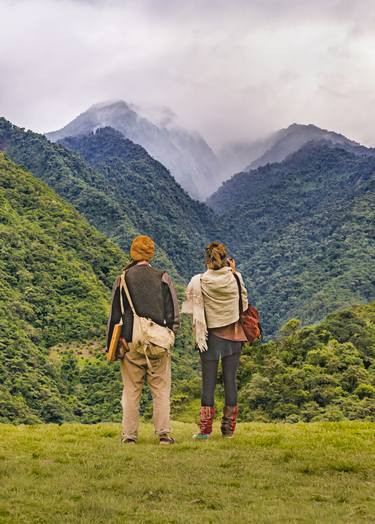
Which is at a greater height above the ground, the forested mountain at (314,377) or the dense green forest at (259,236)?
the dense green forest at (259,236)

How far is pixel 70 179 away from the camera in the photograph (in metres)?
141

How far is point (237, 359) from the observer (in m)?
9.69

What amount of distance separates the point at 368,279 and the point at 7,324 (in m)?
73.0

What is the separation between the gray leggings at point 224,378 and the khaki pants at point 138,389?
1.87ft

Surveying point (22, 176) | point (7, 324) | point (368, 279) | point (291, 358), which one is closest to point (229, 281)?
point (291, 358)

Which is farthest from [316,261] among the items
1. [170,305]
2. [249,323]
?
[170,305]

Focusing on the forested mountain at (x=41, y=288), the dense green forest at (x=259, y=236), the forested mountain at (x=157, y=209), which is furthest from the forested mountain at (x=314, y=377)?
the forested mountain at (x=157, y=209)

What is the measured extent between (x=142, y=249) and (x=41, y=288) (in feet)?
235

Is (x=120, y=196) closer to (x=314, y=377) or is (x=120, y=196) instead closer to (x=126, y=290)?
(x=314, y=377)

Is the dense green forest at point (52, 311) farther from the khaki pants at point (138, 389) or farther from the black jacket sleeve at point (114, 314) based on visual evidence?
the black jacket sleeve at point (114, 314)

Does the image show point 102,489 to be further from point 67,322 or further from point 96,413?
point 67,322

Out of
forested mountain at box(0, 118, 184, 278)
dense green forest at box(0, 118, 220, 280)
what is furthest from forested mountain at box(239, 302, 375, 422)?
dense green forest at box(0, 118, 220, 280)

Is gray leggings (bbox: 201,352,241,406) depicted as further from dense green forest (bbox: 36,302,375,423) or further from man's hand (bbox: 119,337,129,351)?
dense green forest (bbox: 36,302,375,423)

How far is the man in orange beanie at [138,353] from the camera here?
30.3 feet
